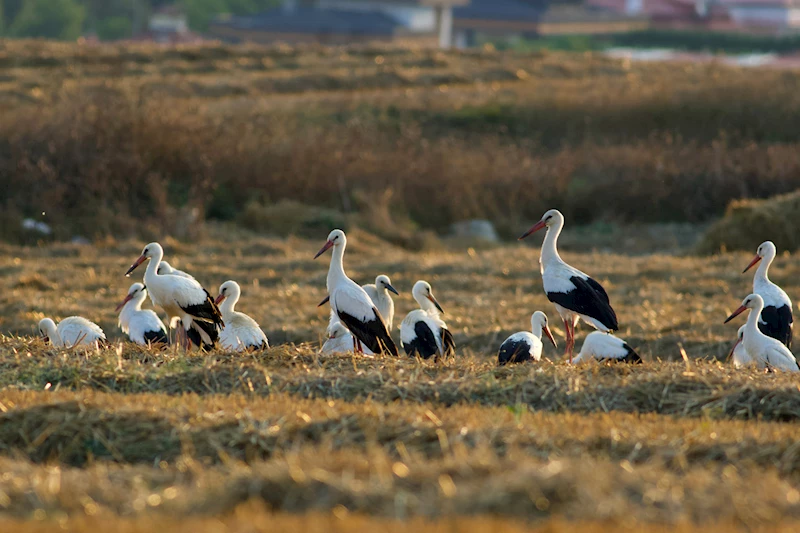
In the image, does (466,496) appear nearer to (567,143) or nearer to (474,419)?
(474,419)

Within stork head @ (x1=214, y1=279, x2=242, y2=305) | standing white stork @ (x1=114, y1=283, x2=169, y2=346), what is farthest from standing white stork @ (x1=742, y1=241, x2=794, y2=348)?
standing white stork @ (x1=114, y1=283, x2=169, y2=346)

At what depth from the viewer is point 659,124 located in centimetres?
2300

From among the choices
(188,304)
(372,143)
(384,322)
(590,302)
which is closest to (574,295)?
(590,302)

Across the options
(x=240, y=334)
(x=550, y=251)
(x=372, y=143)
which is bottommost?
(x=372, y=143)

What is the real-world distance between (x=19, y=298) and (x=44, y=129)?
5.80m

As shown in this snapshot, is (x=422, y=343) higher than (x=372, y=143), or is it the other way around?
(x=422, y=343)

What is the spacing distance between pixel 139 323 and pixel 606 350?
360 centimetres

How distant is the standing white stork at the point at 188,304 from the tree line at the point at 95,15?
48588 millimetres

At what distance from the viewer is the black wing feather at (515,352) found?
7.36 metres

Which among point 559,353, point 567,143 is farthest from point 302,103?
point 559,353

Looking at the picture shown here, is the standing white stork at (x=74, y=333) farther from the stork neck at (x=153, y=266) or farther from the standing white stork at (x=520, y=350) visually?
the standing white stork at (x=520, y=350)

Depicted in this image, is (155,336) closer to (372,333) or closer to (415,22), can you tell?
(372,333)

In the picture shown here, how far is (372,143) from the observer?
1969cm

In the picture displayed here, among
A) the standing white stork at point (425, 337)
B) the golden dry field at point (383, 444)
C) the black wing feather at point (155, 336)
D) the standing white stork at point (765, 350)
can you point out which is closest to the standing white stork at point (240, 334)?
the black wing feather at point (155, 336)
